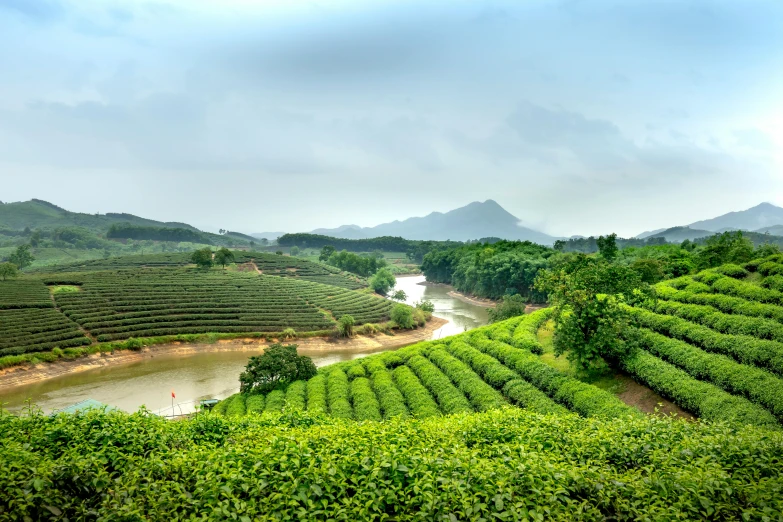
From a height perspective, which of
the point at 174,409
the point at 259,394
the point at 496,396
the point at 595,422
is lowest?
the point at 174,409

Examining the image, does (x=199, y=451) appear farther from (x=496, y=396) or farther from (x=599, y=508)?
(x=496, y=396)

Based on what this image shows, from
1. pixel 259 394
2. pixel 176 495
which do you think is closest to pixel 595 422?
pixel 176 495

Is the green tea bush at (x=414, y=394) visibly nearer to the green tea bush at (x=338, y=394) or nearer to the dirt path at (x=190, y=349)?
the green tea bush at (x=338, y=394)

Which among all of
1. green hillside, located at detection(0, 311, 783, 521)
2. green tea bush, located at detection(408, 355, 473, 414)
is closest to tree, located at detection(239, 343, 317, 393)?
green tea bush, located at detection(408, 355, 473, 414)

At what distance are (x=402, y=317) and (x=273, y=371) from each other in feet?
117

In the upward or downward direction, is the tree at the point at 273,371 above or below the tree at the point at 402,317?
above

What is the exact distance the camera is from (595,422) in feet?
34.7

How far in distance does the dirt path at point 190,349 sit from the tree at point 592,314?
1495 inches

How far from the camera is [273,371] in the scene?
28062 millimetres

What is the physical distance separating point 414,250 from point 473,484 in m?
177

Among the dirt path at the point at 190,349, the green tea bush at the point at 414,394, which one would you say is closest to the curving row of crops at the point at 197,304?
the dirt path at the point at 190,349

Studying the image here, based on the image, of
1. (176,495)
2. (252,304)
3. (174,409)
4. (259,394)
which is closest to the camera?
(176,495)

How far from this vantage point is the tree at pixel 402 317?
62188 mm

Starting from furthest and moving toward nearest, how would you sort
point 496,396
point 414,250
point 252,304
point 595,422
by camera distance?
point 414,250 → point 252,304 → point 496,396 → point 595,422
